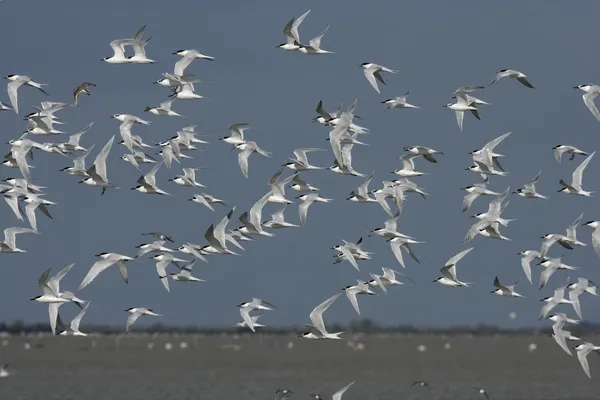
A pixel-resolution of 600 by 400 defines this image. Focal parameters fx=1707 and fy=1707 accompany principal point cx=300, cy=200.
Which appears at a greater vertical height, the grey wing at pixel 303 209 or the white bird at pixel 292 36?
the white bird at pixel 292 36

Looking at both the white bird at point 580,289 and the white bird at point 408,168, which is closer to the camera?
the white bird at point 580,289

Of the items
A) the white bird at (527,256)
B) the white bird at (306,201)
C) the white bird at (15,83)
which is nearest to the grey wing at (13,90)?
the white bird at (15,83)

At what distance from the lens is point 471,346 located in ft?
340

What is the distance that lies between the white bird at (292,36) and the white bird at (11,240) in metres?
8.22

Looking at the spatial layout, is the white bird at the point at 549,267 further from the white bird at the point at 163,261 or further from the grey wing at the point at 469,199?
the white bird at the point at 163,261

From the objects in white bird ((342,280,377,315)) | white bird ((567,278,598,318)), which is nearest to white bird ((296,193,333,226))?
white bird ((342,280,377,315))

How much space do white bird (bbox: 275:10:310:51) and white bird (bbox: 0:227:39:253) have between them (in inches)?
324

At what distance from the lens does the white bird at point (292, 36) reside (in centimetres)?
4428

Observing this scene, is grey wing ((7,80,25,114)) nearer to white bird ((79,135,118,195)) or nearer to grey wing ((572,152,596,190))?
white bird ((79,135,118,195))

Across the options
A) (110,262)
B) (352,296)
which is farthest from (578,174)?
(110,262)

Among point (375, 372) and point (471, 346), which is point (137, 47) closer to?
point (375, 372)

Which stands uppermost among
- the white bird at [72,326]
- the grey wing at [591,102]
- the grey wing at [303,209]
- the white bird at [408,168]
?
the grey wing at [591,102]

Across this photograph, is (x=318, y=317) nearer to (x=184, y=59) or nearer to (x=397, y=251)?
(x=397, y=251)

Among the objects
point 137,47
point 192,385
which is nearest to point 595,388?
point 192,385
